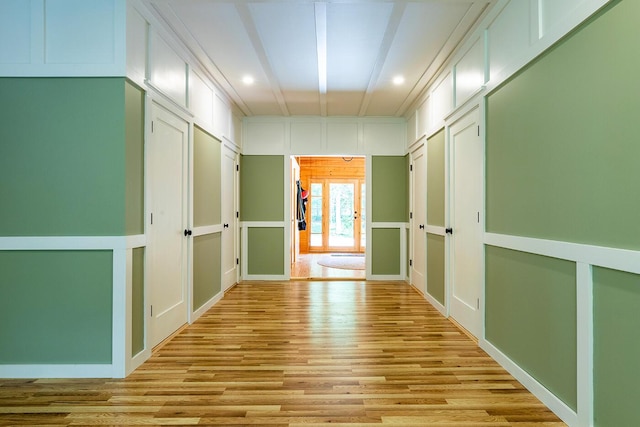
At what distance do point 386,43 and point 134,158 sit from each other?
2.39 m

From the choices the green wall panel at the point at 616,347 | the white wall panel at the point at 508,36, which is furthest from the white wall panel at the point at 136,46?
the green wall panel at the point at 616,347

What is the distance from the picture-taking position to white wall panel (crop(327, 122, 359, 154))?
607 cm

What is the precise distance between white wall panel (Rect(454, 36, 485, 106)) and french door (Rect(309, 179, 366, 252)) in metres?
7.12

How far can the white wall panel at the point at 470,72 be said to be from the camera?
9.99ft

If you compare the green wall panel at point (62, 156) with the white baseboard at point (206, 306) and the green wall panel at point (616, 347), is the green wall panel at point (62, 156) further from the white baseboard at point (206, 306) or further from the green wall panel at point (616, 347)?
the green wall panel at point (616, 347)

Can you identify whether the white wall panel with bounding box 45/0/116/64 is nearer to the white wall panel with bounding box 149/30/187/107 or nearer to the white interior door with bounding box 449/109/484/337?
the white wall panel with bounding box 149/30/187/107

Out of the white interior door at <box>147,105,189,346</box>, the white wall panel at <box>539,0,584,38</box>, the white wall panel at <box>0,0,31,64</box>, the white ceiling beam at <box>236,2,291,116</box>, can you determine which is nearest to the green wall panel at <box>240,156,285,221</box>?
the white ceiling beam at <box>236,2,291,116</box>

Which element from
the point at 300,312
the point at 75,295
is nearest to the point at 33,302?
the point at 75,295

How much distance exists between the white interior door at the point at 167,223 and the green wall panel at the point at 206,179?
0.28 metres

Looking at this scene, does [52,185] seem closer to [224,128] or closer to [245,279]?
[224,128]

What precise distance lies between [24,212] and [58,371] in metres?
1.07

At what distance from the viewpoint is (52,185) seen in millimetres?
2477

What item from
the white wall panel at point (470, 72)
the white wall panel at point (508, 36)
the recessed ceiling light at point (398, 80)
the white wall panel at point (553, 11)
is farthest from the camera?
the recessed ceiling light at point (398, 80)

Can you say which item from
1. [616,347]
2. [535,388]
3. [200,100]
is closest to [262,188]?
[200,100]
